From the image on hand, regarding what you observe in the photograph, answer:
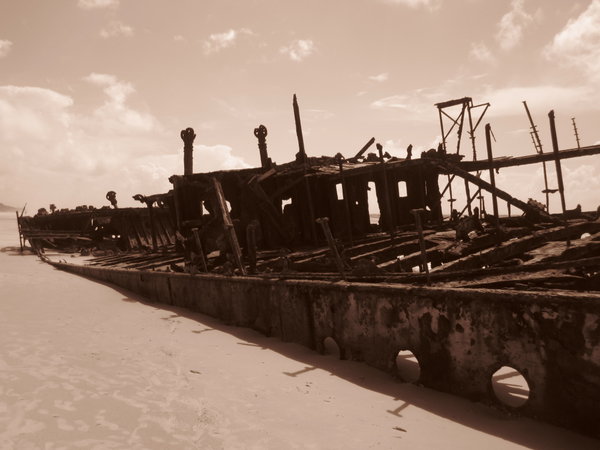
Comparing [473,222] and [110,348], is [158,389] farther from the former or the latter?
[473,222]

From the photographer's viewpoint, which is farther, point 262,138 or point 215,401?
point 262,138

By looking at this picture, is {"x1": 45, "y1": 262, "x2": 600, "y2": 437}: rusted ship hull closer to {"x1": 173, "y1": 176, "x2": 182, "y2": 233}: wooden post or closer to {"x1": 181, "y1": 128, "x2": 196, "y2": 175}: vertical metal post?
{"x1": 173, "y1": 176, "x2": 182, "y2": 233}: wooden post

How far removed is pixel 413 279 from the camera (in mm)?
5395

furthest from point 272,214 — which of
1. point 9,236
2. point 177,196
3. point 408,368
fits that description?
point 9,236

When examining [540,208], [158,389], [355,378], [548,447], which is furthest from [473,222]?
[158,389]

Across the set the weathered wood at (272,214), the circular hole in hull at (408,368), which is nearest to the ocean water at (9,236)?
the weathered wood at (272,214)

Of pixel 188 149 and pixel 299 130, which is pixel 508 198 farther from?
pixel 188 149

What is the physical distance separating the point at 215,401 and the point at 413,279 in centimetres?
279

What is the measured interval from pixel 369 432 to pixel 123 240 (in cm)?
2594

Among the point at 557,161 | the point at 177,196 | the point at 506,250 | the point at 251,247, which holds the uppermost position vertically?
the point at 177,196

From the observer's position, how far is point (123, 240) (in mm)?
26906

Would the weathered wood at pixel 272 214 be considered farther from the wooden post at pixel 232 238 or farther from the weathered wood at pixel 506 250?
the weathered wood at pixel 506 250

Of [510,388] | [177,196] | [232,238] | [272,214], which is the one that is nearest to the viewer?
[510,388]

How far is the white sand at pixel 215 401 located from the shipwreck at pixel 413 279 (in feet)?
1.07
